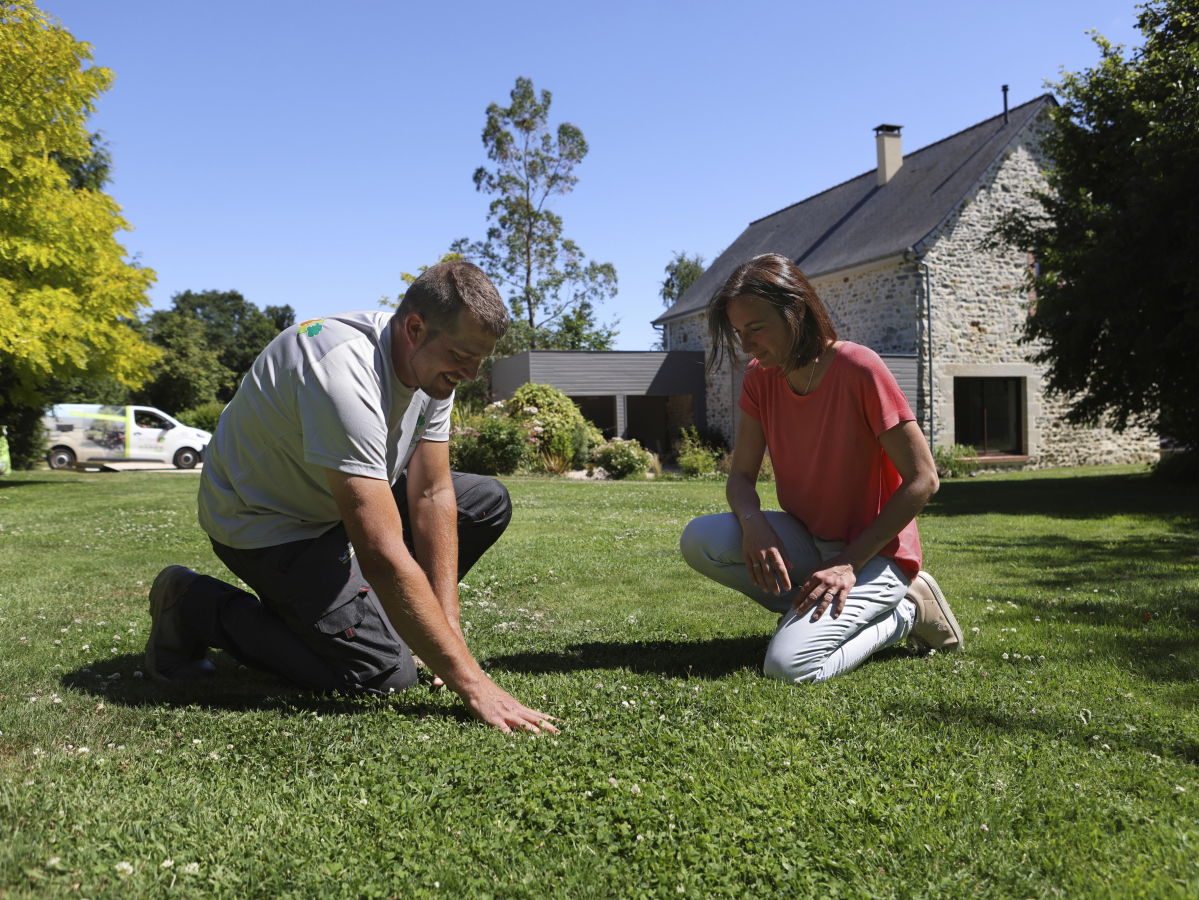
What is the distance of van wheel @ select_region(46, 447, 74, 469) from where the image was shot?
71.1 feet

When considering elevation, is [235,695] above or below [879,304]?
below

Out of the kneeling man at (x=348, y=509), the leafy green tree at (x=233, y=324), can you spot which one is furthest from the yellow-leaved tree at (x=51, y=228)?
the leafy green tree at (x=233, y=324)

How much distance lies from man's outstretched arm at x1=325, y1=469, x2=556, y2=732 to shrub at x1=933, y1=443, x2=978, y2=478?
1698 cm

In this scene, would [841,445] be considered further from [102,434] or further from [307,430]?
[102,434]

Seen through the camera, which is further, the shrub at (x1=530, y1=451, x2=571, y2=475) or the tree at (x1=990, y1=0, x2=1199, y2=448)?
the shrub at (x1=530, y1=451, x2=571, y2=475)

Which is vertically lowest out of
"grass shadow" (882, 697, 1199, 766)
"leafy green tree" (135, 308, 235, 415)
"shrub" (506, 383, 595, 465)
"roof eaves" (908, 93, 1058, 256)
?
"grass shadow" (882, 697, 1199, 766)

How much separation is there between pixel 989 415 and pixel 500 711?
20.2m

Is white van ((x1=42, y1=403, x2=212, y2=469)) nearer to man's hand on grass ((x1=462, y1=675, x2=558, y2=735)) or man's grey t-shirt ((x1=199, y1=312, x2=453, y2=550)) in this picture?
man's grey t-shirt ((x1=199, y1=312, x2=453, y2=550))

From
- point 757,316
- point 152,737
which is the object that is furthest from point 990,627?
point 152,737

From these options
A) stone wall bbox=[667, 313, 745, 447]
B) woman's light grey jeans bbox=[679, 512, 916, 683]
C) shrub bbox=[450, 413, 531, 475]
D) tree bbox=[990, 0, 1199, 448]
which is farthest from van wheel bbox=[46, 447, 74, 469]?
woman's light grey jeans bbox=[679, 512, 916, 683]

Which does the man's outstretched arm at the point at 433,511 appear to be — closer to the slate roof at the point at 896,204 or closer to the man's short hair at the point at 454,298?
the man's short hair at the point at 454,298

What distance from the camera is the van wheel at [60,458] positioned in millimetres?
21672

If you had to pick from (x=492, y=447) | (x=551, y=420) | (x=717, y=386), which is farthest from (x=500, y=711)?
(x=717, y=386)

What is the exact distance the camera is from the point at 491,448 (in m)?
16.8
